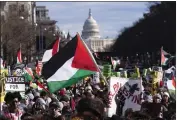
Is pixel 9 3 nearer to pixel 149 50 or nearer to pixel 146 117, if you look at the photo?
pixel 149 50

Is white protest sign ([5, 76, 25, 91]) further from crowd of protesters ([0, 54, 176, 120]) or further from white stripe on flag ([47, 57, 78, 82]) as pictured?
white stripe on flag ([47, 57, 78, 82])

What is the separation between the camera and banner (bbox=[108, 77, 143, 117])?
995 centimetres

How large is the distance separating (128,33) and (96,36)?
88856 mm

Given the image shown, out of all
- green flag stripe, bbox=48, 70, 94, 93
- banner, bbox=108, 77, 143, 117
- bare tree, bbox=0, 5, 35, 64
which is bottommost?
bare tree, bbox=0, 5, 35, 64

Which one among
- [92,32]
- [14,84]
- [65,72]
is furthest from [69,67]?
[92,32]

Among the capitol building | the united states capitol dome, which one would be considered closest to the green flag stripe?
the capitol building

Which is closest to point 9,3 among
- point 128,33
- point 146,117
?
point 128,33

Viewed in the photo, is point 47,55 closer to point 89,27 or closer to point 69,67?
point 69,67

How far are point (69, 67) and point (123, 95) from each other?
2.71 ft

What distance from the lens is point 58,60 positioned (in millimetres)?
10281

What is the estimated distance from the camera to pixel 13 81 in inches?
563

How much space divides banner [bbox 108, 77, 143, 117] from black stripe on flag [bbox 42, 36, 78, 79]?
757 mm

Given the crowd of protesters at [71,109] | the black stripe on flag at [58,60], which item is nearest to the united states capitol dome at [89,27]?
the crowd of protesters at [71,109]

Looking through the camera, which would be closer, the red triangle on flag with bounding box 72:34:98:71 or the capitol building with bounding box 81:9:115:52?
the red triangle on flag with bounding box 72:34:98:71
